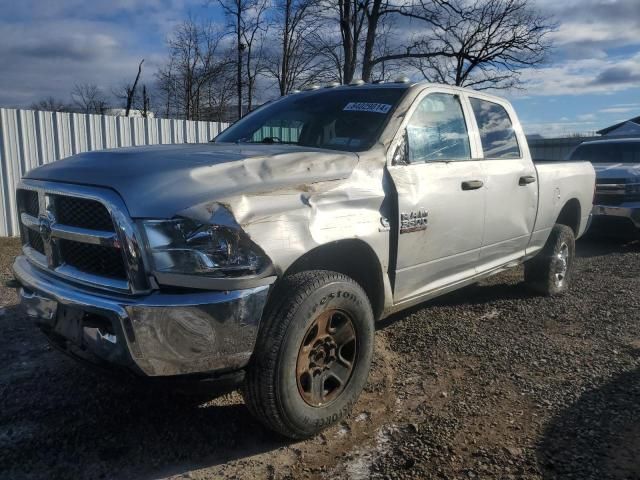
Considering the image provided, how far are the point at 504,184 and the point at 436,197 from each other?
45.3 inches

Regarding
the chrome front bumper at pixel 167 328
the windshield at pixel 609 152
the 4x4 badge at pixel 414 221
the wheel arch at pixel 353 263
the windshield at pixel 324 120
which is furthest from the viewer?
the windshield at pixel 609 152

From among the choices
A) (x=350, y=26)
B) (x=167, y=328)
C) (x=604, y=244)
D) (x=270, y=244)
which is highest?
(x=350, y=26)

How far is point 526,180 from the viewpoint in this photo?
4.68 meters

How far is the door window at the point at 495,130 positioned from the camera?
4363mm

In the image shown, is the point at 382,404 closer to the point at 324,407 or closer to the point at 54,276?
the point at 324,407

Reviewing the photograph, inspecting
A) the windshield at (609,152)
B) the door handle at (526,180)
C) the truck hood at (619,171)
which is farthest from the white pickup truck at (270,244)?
the windshield at (609,152)

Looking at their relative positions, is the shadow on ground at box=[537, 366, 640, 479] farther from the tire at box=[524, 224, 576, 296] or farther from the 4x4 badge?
the tire at box=[524, 224, 576, 296]

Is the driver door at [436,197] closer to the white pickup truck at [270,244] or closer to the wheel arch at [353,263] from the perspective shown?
the white pickup truck at [270,244]

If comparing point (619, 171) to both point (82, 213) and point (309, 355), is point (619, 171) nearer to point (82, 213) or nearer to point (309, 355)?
point (309, 355)

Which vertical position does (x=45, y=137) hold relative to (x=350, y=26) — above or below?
below

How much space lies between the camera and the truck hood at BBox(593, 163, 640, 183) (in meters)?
8.82

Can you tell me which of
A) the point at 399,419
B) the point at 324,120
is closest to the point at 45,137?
the point at 324,120

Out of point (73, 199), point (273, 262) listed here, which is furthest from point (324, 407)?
point (73, 199)

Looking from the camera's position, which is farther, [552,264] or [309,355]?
[552,264]
